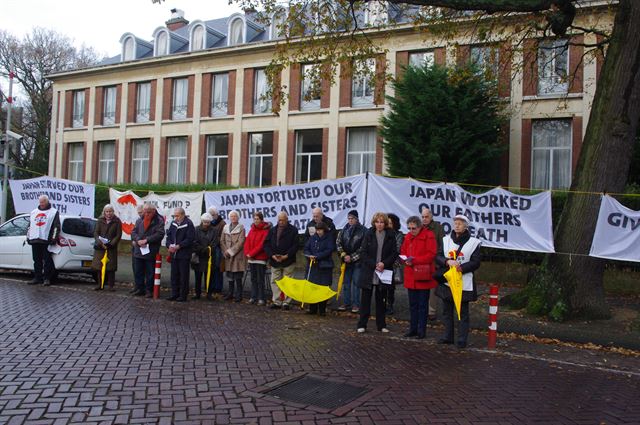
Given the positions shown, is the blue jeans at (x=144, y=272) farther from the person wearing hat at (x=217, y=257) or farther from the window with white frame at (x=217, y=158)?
the window with white frame at (x=217, y=158)

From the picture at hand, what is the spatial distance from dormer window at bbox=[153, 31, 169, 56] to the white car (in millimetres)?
22498

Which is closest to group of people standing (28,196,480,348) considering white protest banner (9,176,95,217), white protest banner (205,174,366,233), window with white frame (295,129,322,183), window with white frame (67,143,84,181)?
white protest banner (205,174,366,233)

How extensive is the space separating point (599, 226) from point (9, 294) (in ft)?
36.8

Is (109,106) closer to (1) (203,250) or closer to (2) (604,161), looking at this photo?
(1) (203,250)

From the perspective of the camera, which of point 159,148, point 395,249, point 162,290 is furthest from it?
point 159,148

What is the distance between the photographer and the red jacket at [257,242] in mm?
11320

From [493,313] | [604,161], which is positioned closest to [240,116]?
[604,161]

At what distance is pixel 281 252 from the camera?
36.0 feet

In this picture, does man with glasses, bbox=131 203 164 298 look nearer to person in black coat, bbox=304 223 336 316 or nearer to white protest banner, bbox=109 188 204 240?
white protest banner, bbox=109 188 204 240

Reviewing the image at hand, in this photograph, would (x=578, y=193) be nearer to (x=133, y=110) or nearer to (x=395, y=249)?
(x=395, y=249)

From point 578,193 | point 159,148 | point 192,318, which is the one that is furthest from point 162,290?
point 159,148

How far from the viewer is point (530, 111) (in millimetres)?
23312

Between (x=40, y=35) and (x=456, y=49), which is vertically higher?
(x=40, y=35)

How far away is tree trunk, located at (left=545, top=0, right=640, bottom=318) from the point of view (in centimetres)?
1009
